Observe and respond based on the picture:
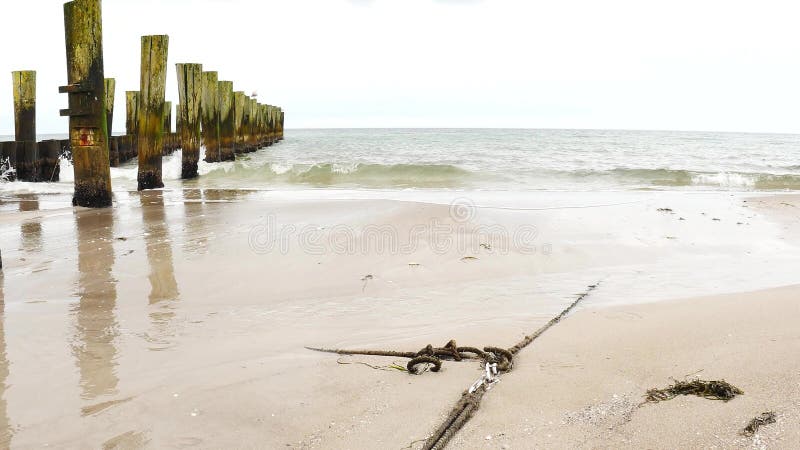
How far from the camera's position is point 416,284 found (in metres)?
4.04

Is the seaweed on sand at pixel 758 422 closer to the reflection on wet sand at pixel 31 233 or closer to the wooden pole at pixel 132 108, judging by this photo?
the reflection on wet sand at pixel 31 233

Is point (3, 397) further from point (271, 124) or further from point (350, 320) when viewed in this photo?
point (271, 124)

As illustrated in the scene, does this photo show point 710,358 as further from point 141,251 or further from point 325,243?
point 141,251

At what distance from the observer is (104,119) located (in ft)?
25.2

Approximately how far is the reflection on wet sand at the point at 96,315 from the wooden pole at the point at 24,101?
8.54 meters

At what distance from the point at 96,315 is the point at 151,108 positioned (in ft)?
25.8

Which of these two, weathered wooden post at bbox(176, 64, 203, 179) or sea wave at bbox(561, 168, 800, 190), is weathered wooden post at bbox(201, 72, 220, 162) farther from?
sea wave at bbox(561, 168, 800, 190)

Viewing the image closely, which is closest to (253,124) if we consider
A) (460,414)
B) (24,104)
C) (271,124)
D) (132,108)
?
(132,108)

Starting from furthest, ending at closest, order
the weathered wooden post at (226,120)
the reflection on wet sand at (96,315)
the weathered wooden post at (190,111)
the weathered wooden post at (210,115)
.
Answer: the weathered wooden post at (226,120) < the weathered wooden post at (210,115) < the weathered wooden post at (190,111) < the reflection on wet sand at (96,315)

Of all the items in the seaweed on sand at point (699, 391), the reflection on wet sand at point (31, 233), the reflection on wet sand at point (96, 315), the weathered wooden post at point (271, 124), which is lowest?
the reflection on wet sand at point (96, 315)

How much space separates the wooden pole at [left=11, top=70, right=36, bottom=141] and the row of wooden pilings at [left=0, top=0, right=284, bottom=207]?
Result: 18 mm

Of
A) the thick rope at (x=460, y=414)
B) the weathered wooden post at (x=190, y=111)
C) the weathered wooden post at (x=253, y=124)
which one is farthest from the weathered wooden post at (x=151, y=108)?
the weathered wooden post at (x=253, y=124)

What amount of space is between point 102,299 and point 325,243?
78.5 inches

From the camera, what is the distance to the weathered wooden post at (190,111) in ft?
41.6
